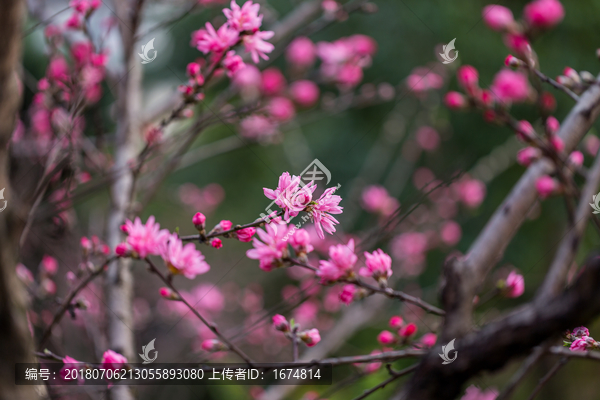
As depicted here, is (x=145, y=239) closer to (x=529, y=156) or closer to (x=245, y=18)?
(x=245, y=18)

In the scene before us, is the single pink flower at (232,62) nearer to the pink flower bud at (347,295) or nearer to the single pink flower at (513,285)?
the pink flower bud at (347,295)

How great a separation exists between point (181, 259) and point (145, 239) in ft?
0.27

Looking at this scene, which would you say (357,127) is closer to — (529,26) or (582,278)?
(529,26)

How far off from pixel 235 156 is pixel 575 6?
3562 mm

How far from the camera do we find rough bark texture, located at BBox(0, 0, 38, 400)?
44cm

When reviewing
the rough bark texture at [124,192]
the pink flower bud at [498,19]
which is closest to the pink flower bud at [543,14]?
the pink flower bud at [498,19]

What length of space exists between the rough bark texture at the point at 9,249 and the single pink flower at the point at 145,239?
27 cm

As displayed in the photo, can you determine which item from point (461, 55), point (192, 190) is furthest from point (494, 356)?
point (461, 55)

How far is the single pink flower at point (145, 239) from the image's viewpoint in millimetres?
746

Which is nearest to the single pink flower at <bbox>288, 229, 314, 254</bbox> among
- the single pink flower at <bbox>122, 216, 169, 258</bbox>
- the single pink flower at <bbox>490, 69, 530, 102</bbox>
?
the single pink flower at <bbox>122, 216, 169, 258</bbox>

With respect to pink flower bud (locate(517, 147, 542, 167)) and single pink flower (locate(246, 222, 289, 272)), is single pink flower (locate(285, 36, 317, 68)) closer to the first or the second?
pink flower bud (locate(517, 147, 542, 167))

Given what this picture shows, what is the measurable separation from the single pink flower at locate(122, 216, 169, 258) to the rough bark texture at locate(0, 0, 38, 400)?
0.27 metres

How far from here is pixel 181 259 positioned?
2.47ft

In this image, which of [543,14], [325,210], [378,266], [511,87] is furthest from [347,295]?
[511,87]
